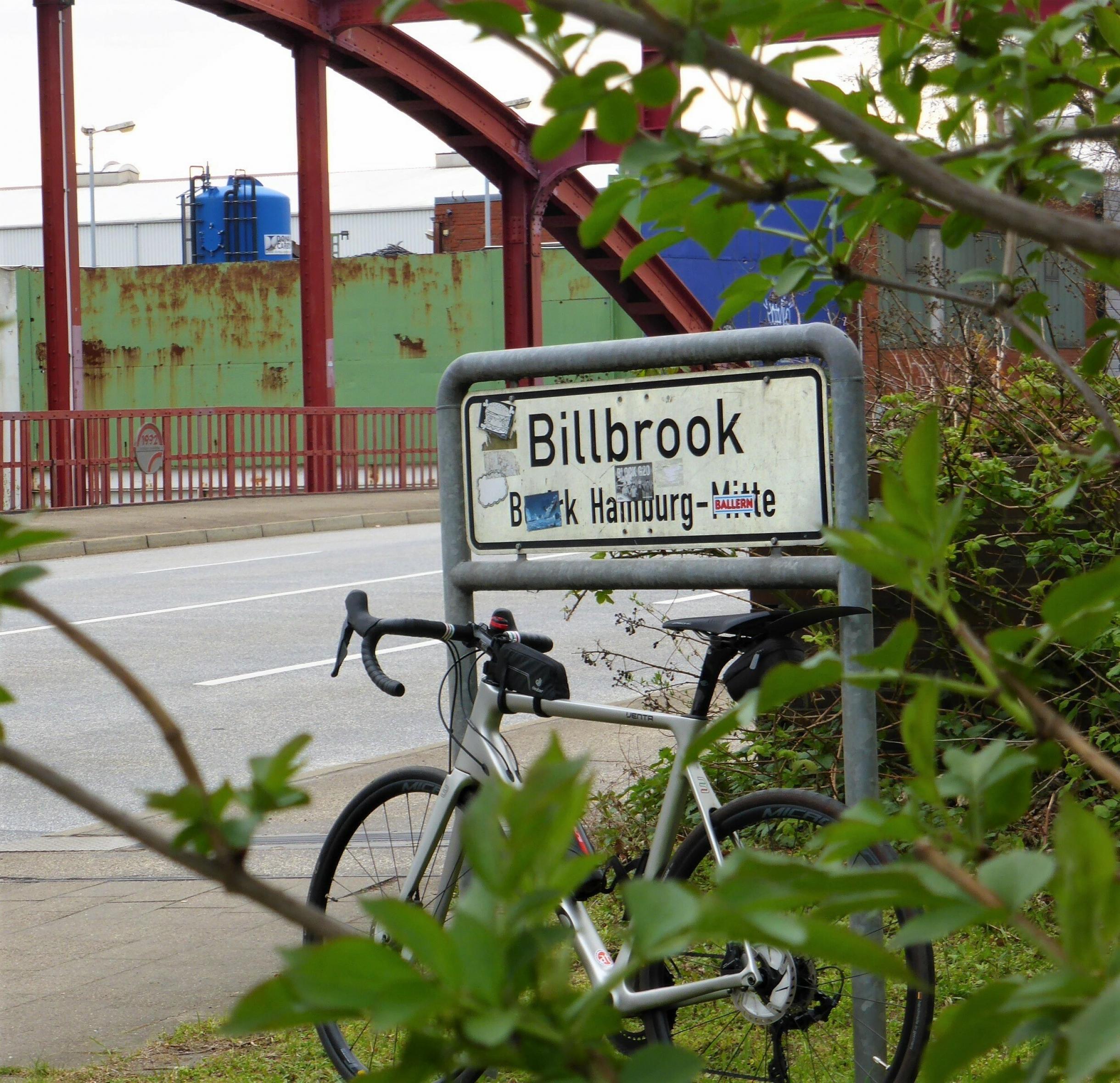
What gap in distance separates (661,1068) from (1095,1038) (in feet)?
0.63

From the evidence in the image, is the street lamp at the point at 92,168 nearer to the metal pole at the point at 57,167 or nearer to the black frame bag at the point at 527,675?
the metal pole at the point at 57,167

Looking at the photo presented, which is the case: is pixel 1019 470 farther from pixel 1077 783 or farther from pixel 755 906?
pixel 755 906

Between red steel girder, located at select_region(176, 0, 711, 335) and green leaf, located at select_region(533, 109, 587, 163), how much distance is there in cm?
2133

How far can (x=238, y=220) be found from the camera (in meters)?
47.7

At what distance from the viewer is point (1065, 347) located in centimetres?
778

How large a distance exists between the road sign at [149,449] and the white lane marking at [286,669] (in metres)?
12.2

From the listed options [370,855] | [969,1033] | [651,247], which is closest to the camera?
[969,1033]

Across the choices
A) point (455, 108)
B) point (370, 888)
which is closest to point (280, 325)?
point (455, 108)

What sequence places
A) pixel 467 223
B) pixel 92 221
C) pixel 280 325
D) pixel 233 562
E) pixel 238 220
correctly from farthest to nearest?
pixel 92 221 < pixel 467 223 < pixel 238 220 < pixel 280 325 < pixel 233 562

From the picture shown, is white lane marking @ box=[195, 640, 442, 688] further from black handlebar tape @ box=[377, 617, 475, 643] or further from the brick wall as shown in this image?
the brick wall

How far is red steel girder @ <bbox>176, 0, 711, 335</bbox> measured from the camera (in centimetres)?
2230

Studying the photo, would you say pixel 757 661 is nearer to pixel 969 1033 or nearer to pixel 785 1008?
pixel 785 1008

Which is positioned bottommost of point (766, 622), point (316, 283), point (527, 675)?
point (527, 675)

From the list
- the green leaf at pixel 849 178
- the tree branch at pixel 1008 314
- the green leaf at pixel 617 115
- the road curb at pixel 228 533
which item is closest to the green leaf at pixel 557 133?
the green leaf at pixel 617 115
